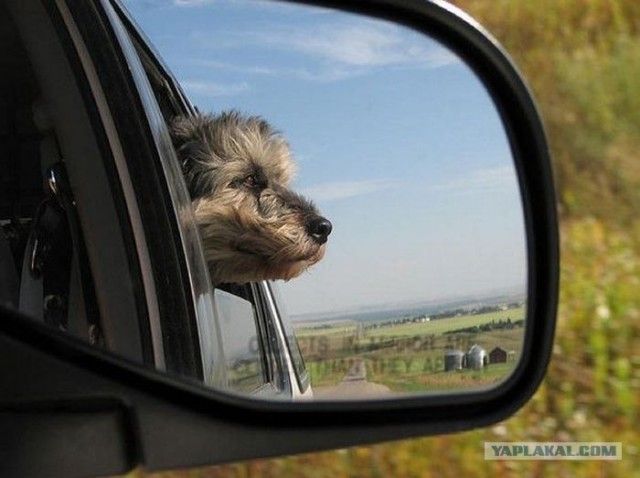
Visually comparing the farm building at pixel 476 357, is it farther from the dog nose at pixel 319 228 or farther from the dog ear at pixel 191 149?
the dog ear at pixel 191 149

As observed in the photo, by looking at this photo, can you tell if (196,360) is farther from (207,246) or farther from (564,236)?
(564,236)

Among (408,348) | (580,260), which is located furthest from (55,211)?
(580,260)

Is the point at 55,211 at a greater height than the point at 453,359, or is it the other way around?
the point at 55,211

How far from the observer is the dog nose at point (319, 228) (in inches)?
64.5

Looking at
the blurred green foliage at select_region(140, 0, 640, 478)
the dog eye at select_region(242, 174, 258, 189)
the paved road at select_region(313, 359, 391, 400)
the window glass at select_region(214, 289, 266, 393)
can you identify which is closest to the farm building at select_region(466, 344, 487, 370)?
the paved road at select_region(313, 359, 391, 400)

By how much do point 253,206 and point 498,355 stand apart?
18.0 inches

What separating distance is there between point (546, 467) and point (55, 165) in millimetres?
2205

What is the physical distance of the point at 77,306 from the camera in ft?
5.00

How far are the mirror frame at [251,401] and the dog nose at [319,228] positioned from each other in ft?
0.82

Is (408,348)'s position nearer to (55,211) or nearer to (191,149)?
(191,149)

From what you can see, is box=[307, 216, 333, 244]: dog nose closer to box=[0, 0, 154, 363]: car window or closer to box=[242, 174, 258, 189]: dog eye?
box=[242, 174, 258, 189]: dog eye

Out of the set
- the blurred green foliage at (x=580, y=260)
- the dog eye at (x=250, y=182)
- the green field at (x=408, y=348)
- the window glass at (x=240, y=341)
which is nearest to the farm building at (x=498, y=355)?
the green field at (x=408, y=348)

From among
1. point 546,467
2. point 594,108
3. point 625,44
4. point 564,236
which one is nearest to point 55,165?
point 546,467

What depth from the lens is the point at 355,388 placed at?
65.0 inches
